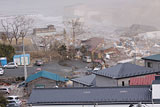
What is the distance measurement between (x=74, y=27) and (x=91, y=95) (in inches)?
268

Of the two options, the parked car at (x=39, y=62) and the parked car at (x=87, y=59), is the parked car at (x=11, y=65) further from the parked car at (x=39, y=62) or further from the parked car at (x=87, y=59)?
the parked car at (x=87, y=59)

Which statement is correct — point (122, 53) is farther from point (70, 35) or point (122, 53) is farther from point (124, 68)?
point (124, 68)

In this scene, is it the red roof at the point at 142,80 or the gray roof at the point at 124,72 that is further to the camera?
the gray roof at the point at 124,72

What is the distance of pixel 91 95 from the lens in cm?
315

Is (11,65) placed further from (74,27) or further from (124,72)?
(124,72)

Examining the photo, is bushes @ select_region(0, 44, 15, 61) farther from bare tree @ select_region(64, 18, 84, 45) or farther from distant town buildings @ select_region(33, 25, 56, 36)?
bare tree @ select_region(64, 18, 84, 45)

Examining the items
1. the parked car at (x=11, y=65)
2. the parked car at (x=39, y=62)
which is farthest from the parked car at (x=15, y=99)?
the parked car at (x=39, y=62)

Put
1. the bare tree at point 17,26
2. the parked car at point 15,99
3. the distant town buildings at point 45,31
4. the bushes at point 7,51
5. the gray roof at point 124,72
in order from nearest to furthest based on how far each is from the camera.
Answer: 1. the gray roof at point 124,72
2. the parked car at point 15,99
3. the bushes at point 7,51
4. the bare tree at point 17,26
5. the distant town buildings at point 45,31

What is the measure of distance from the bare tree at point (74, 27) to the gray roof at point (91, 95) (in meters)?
6.29

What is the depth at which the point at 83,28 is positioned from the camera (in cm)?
1005

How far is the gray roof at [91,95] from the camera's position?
9.88 feet

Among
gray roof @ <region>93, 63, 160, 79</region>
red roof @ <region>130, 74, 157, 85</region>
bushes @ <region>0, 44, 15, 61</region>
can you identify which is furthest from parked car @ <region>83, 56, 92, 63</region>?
red roof @ <region>130, 74, 157, 85</region>

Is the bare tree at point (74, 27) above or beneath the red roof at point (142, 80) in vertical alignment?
above

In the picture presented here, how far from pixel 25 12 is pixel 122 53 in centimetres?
413
